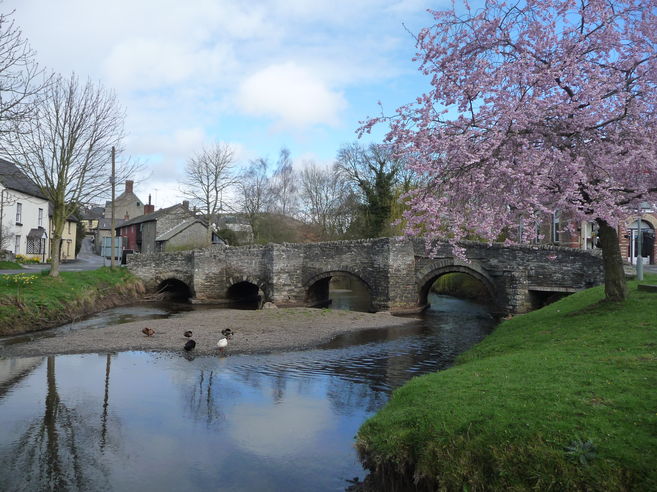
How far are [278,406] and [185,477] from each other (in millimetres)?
3093

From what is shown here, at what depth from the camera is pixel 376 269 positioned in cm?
2633

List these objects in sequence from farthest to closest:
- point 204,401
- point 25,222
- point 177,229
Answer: point 177,229 < point 25,222 < point 204,401

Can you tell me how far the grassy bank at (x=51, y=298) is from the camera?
16.8 meters

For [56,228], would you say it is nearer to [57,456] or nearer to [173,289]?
[173,289]

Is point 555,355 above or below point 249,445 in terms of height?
above

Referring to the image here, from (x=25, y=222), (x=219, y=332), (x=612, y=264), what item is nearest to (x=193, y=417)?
(x=219, y=332)

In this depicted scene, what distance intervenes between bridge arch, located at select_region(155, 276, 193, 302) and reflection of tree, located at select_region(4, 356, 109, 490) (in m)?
23.3

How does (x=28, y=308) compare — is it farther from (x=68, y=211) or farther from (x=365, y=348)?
(x=365, y=348)

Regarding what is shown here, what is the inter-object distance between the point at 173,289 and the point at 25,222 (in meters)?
14.0

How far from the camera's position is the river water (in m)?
6.83

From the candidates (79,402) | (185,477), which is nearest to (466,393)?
(185,477)

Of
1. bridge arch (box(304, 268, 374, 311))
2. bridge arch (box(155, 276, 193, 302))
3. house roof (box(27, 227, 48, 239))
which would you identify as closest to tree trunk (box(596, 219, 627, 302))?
bridge arch (box(304, 268, 374, 311))

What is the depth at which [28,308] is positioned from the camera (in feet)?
57.2

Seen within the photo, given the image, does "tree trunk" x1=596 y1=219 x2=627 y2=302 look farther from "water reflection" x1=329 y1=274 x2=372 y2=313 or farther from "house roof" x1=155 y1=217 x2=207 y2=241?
"house roof" x1=155 y1=217 x2=207 y2=241
